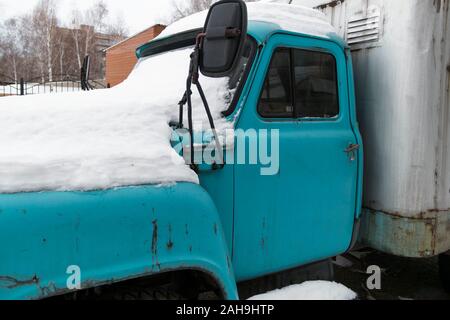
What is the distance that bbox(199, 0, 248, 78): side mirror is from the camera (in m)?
1.95

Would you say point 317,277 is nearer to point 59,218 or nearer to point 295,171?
point 295,171

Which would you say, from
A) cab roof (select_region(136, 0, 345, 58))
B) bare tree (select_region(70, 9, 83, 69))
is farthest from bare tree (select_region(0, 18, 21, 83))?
cab roof (select_region(136, 0, 345, 58))

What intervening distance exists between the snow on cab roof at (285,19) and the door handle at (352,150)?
72 centimetres

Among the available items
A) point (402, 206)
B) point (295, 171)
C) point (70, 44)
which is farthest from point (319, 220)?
point (70, 44)

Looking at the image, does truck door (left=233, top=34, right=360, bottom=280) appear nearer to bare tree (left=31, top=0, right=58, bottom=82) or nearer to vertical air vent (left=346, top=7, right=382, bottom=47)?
vertical air vent (left=346, top=7, right=382, bottom=47)

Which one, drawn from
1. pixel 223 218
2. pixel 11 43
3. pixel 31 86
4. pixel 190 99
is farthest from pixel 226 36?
pixel 11 43

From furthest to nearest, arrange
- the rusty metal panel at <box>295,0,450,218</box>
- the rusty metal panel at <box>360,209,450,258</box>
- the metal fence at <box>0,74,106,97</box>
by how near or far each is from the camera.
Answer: the metal fence at <box>0,74,106,97</box>
the rusty metal panel at <box>360,209,450,258</box>
the rusty metal panel at <box>295,0,450,218</box>

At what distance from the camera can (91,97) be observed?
2.48 m

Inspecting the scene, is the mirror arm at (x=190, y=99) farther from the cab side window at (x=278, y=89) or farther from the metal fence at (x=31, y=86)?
the metal fence at (x=31, y=86)

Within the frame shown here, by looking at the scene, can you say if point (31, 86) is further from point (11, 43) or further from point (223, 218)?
point (11, 43)

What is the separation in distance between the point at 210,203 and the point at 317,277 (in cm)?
118

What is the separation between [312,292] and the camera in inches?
99.5

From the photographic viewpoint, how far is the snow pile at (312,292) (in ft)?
7.88

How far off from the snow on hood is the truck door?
1.01ft
